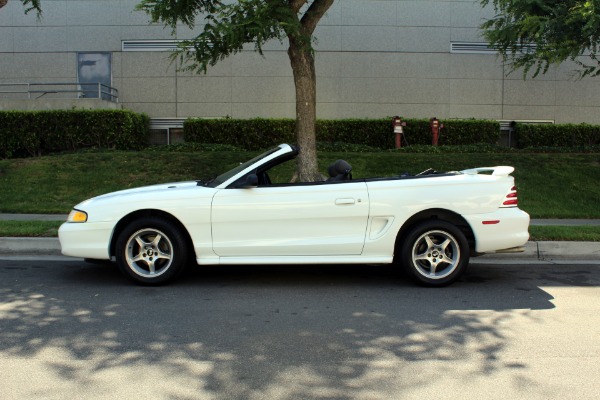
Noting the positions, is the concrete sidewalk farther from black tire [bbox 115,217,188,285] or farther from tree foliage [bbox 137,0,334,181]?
tree foliage [bbox 137,0,334,181]

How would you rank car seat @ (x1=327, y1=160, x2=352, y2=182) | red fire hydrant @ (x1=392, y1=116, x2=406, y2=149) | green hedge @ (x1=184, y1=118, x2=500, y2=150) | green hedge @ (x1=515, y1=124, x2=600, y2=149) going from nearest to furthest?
car seat @ (x1=327, y1=160, x2=352, y2=182) → red fire hydrant @ (x1=392, y1=116, x2=406, y2=149) → green hedge @ (x1=184, y1=118, x2=500, y2=150) → green hedge @ (x1=515, y1=124, x2=600, y2=149)

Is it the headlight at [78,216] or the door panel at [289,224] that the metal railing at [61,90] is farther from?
the door panel at [289,224]

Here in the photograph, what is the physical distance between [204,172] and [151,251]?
7.39 meters

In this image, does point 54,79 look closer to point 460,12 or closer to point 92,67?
point 92,67

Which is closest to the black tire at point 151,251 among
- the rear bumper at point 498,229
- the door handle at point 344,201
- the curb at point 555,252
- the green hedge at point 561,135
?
the door handle at point 344,201

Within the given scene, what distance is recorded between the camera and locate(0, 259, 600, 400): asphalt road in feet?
11.8

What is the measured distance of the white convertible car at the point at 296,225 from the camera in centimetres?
592

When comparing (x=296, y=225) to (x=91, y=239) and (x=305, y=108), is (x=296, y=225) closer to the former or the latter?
(x=91, y=239)

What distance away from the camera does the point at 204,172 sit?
13234 mm

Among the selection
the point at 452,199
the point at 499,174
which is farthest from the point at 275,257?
the point at 499,174

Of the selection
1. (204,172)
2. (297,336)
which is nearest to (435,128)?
(204,172)

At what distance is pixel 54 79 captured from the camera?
18.8m

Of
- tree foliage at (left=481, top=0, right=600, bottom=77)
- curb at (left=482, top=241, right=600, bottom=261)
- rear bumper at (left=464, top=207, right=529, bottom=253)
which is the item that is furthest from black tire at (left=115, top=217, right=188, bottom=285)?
tree foliage at (left=481, top=0, right=600, bottom=77)

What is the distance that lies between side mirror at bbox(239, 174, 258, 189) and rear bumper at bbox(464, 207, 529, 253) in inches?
91.4
